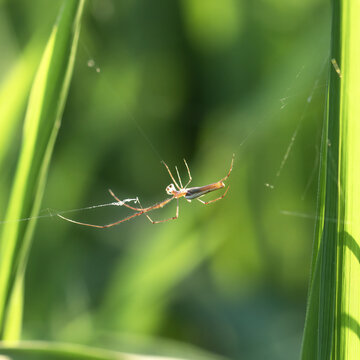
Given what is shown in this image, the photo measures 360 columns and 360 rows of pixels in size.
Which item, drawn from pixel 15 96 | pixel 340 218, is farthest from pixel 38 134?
pixel 15 96

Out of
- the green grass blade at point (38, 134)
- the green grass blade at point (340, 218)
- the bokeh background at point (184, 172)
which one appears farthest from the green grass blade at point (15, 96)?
the green grass blade at point (340, 218)

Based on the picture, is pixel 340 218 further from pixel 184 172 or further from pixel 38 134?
pixel 184 172

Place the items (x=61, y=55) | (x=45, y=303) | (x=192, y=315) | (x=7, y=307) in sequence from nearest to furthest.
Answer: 1. (x=61, y=55)
2. (x=7, y=307)
3. (x=45, y=303)
4. (x=192, y=315)

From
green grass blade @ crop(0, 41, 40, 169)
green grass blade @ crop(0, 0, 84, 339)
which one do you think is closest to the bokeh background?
green grass blade @ crop(0, 41, 40, 169)

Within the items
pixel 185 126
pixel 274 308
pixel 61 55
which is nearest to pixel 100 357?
pixel 61 55

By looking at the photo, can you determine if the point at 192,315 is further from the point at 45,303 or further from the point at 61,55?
the point at 61,55

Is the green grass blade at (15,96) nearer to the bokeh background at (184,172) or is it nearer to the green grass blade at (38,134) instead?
the bokeh background at (184,172)

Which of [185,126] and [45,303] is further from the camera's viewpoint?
[185,126]
